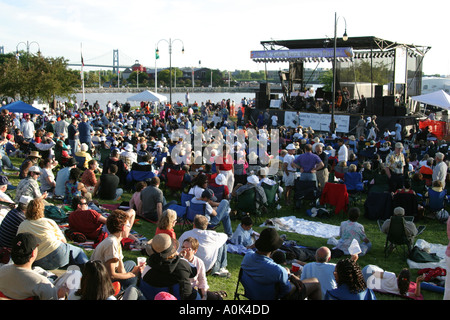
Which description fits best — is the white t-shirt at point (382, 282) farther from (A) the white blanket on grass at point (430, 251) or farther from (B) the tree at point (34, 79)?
(B) the tree at point (34, 79)

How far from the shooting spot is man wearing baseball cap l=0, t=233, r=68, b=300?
4.07 metres

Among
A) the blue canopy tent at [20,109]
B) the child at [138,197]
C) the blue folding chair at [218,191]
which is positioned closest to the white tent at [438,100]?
the blue folding chair at [218,191]

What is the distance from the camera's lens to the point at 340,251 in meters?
7.17

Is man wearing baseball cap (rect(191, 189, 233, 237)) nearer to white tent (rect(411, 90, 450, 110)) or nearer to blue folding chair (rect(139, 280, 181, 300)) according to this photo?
blue folding chair (rect(139, 280, 181, 300))

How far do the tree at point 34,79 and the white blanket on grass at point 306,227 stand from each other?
88.3 feet

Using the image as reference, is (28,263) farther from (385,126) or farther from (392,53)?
(392,53)

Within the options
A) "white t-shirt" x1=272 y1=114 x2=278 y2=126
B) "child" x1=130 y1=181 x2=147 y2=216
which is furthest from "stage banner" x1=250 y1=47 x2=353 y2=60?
"child" x1=130 y1=181 x2=147 y2=216

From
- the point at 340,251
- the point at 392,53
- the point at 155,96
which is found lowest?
the point at 340,251

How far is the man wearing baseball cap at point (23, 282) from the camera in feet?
13.3

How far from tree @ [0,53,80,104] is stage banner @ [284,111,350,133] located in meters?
17.4

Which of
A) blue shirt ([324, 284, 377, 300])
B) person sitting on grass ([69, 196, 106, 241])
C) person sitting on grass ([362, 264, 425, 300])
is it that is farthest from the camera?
person sitting on grass ([69, 196, 106, 241])

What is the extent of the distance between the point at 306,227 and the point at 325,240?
0.73 meters
